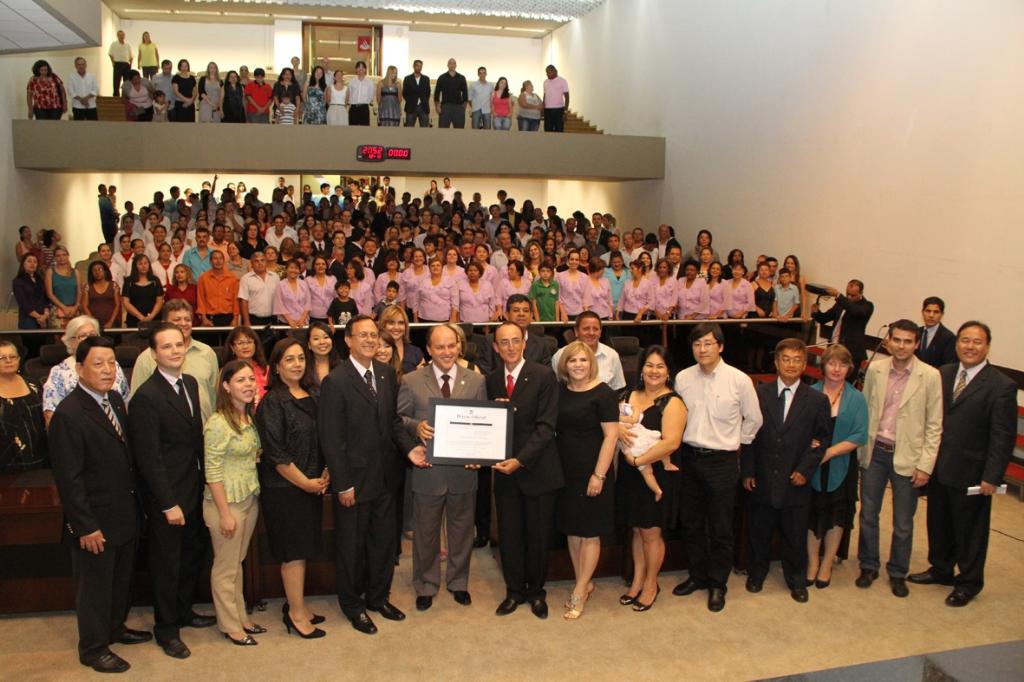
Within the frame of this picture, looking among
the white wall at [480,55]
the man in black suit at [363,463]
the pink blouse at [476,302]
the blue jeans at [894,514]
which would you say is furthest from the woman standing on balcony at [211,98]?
the blue jeans at [894,514]

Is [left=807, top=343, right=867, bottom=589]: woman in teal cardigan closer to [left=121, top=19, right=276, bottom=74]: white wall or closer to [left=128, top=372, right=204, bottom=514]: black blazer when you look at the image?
[left=128, top=372, right=204, bottom=514]: black blazer

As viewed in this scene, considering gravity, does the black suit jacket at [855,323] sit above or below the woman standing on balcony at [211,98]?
below

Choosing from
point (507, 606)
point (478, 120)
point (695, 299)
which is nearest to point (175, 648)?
point (507, 606)

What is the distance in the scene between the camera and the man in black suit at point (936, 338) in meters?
7.11

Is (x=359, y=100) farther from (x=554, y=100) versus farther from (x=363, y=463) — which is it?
(x=363, y=463)

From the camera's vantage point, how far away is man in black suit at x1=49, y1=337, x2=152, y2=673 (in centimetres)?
379

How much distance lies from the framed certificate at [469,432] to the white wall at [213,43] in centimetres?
1850

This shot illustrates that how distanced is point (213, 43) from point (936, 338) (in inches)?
741

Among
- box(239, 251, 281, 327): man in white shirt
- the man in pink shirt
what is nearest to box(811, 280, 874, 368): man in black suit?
box(239, 251, 281, 327): man in white shirt

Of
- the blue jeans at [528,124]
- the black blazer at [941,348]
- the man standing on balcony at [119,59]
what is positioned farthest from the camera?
the man standing on balcony at [119,59]

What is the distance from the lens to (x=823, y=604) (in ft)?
16.4

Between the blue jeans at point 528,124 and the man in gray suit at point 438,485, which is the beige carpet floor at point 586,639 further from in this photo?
the blue jeans at point 528,124

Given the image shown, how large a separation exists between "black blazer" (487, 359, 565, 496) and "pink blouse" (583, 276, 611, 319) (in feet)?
17.9

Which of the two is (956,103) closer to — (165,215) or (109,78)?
(165,215)
